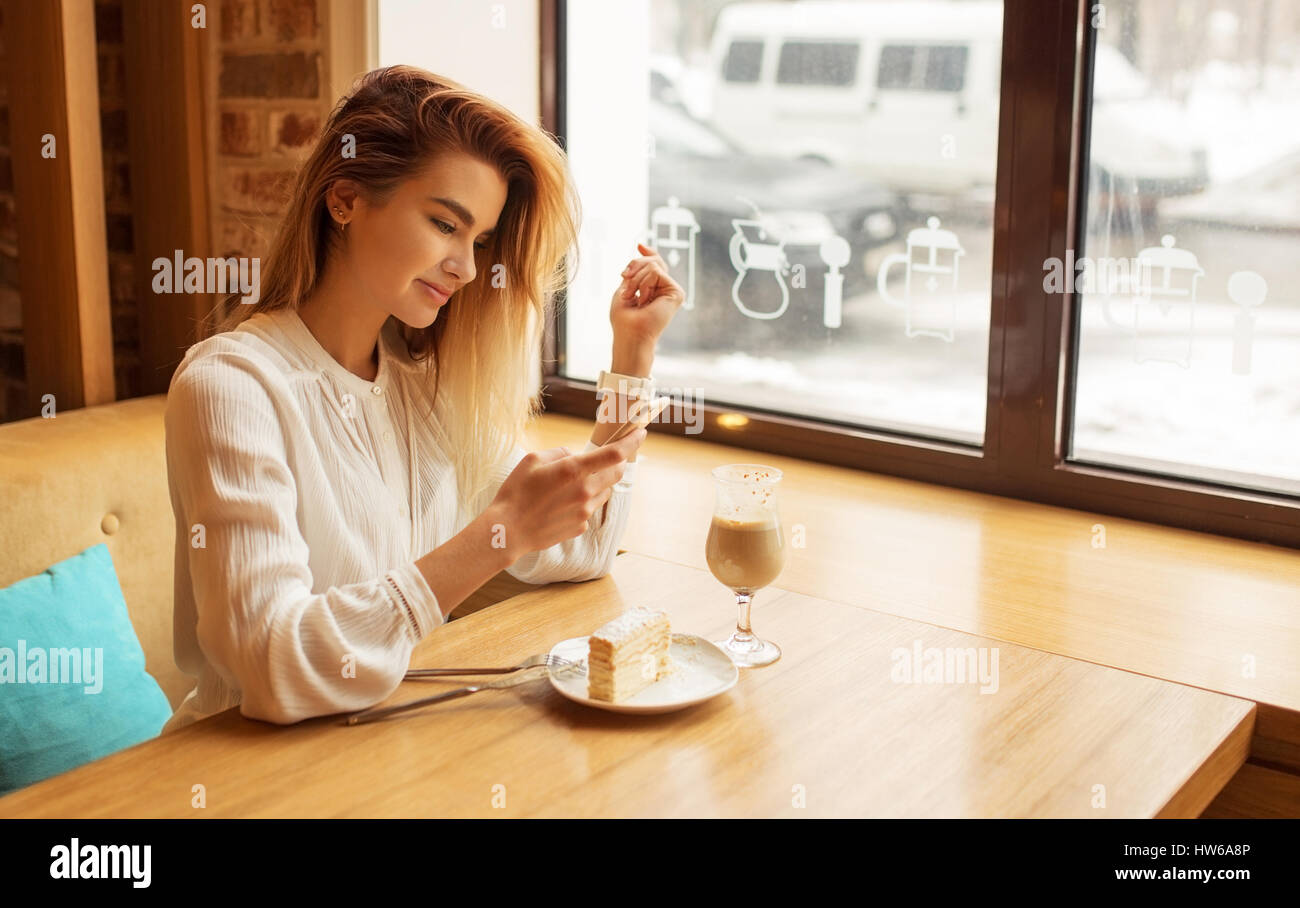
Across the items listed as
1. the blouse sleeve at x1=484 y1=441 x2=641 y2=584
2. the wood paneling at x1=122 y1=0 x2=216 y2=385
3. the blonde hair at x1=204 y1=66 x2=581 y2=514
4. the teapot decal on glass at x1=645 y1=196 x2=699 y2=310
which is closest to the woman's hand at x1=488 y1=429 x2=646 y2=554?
the blouse sleeve at x1=484 y1=441 x2=641 y2=584

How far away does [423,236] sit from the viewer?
5.18 feet

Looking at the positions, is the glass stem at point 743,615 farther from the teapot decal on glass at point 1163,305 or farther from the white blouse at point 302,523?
the teapot decal on glass at point 1163,305

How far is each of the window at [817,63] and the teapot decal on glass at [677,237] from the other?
337 mm

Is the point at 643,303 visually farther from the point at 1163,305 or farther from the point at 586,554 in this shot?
the point at 1163,305

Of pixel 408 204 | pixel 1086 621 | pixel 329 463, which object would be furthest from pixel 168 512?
pixel 1086 621

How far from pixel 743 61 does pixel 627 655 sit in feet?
4.98

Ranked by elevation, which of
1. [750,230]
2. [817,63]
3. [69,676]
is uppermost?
[817,63]

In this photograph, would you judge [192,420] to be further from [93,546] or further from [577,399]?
[577,399]

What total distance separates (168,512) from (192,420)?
0.83m

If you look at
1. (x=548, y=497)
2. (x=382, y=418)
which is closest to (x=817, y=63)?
(x=382, y=418)

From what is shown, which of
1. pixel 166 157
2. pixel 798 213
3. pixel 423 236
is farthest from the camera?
pixel 166 157

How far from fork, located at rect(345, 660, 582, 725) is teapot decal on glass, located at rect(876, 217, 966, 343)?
3.87ft
